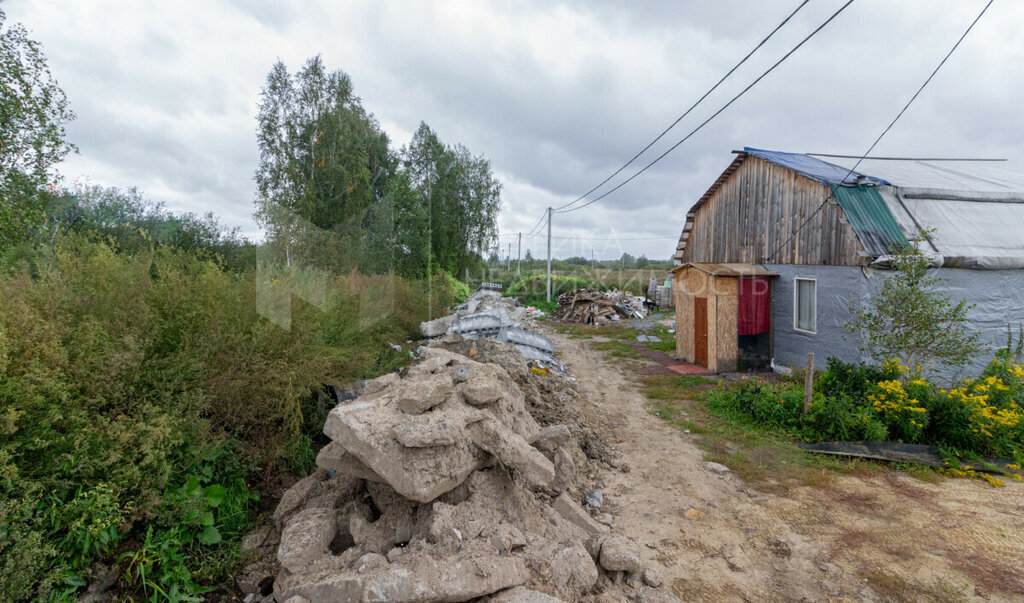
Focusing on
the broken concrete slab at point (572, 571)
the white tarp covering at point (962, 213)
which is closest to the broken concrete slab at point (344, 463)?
the broken concrete slab at point (572, 571)

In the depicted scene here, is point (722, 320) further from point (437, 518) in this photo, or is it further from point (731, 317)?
point (437, 518)

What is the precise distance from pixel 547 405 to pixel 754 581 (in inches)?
129

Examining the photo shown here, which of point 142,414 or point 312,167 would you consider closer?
point 142,414

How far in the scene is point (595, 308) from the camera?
18.2 meters

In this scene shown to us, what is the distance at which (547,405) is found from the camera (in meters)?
6.08

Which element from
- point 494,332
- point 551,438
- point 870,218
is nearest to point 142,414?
point 551,438

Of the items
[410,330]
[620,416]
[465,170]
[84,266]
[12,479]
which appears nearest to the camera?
[12,479]

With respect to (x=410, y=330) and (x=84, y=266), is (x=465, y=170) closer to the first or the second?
(x=410, y=330)

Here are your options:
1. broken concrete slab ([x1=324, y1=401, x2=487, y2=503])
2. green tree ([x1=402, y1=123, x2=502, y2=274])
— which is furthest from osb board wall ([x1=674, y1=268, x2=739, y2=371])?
green tree ([x1=402, y1=123, x2=502, y2=274])

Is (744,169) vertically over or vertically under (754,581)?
over

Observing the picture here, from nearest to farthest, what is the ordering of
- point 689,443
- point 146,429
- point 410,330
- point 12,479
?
point 12,479 → point 146,429 → point 689,443 → point 410,330

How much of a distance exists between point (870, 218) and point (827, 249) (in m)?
0.82

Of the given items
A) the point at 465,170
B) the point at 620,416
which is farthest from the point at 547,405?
the point at 465,170

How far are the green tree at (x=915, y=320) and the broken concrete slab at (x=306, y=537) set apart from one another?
759cm
